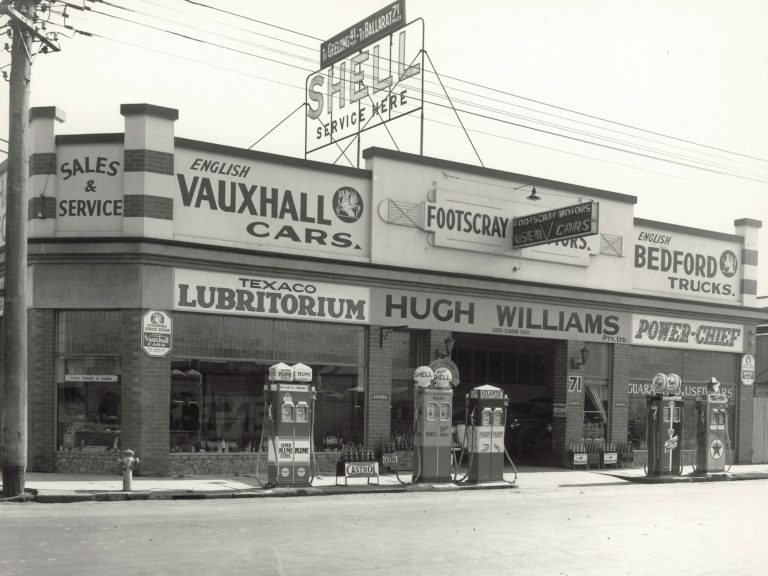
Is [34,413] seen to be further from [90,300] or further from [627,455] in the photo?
[627,455]

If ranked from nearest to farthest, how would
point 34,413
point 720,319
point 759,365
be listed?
point 34,413 → point 720,319 → point 759,365

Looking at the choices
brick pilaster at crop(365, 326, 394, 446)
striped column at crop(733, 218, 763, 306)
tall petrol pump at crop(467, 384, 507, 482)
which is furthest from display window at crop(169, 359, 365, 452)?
striped column at crop(733, 218, 763, 306)

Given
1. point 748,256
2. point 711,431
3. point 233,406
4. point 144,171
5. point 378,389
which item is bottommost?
point 711,431

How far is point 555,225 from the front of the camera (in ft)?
75.5

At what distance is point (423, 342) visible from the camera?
2259 centimetres

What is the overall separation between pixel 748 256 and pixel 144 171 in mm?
19360

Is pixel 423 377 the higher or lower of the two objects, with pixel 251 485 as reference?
higher

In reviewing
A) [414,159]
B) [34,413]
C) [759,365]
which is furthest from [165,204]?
[759,365]

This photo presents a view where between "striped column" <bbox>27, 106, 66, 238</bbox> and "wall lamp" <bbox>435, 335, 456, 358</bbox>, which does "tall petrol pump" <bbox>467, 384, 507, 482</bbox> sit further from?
"striped column" <bbox>27, 106, 66, 238</bbox>

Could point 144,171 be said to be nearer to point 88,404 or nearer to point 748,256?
point 88,404

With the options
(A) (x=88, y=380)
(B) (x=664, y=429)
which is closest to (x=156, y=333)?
(A) (x=88, y=380)

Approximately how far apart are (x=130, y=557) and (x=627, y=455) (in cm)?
1833

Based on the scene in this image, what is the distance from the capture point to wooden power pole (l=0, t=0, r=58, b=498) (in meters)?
15.2

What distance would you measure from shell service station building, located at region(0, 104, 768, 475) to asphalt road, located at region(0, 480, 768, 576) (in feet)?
14.1
